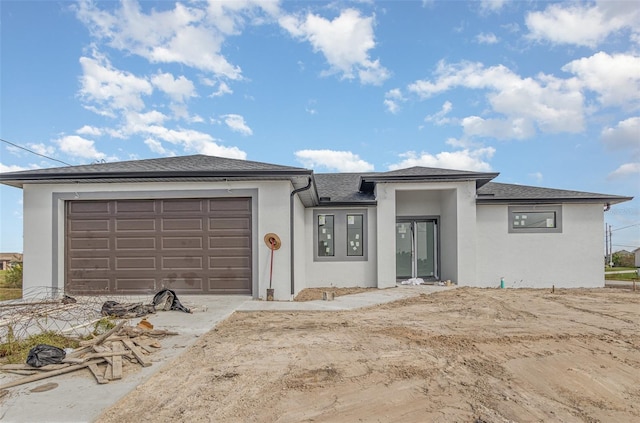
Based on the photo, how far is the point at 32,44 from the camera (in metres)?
10.4

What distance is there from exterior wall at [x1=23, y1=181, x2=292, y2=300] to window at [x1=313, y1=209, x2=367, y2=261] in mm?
3160

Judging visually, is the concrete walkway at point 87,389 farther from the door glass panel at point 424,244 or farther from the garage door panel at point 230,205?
the door glass panel at point 424,244

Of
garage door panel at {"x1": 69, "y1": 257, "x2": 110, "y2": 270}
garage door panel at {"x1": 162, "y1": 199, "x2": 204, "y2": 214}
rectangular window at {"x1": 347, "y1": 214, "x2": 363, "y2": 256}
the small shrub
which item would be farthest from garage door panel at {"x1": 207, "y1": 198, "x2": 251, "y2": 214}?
the small shrub

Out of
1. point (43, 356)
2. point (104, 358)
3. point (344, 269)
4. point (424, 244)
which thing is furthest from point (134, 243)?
point (424, 244)

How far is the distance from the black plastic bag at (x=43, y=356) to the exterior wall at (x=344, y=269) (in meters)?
8.21

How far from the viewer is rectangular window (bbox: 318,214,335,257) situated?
11695 mm

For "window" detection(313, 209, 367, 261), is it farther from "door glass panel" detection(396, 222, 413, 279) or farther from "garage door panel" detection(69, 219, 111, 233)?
"garage door panel" detection(69, 219, 111, 233)

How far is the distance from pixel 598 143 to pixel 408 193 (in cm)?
710

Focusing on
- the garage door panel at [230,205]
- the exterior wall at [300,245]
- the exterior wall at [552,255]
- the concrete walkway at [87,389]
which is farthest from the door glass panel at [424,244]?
the concrete walkway at [87,389]

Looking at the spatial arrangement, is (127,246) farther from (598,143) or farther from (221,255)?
(598,143)

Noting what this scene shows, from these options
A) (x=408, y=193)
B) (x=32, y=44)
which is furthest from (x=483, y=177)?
(x=32, y=44)

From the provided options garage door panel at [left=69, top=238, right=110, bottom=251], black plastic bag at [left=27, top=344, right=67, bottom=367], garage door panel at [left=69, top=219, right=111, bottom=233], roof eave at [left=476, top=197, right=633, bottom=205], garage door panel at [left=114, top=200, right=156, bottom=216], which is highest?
roof eave at [left=476, top=197, right=633, bottom=205]

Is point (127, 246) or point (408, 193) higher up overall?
point (408, 193)

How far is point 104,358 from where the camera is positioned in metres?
3.86
